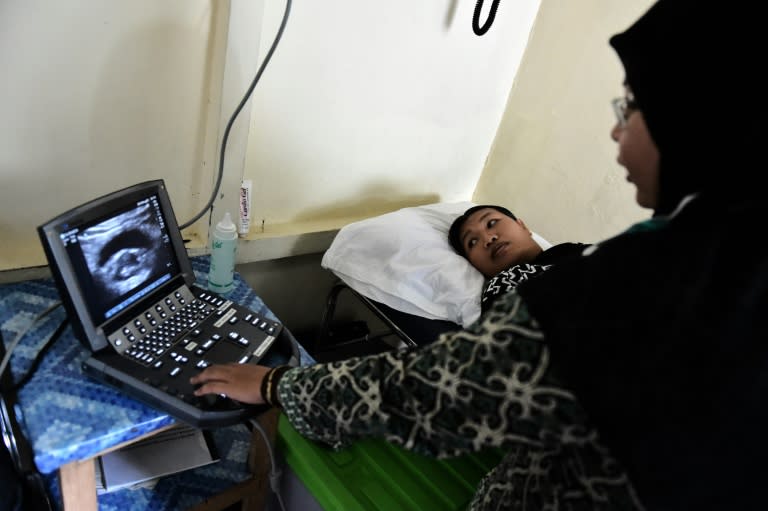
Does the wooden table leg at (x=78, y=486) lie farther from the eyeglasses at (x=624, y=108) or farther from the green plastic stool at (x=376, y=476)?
the eyeglasses at (x=624, y=108)

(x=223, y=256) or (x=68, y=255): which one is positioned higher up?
(x=68, y=255)

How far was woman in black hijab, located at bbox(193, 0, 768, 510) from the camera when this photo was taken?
403 millimetres

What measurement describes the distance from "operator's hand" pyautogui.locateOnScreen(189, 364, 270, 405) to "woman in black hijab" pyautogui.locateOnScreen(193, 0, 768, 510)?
0.26 m

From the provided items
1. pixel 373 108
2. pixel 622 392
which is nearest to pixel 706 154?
pixel 622 392

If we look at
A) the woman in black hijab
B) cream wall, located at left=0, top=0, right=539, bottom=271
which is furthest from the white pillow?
the woman in black hijab

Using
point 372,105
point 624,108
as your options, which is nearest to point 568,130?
point 372,105

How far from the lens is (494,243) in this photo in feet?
4.80

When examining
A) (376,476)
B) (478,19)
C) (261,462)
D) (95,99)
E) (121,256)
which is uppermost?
(478,19)

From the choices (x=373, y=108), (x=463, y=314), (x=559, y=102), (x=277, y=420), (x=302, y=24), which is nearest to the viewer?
(x=277, y=420)

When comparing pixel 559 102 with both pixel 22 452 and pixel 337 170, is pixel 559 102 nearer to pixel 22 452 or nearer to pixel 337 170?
pixel 337 170

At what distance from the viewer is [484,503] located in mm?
703

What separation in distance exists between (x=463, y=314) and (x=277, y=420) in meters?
0.61

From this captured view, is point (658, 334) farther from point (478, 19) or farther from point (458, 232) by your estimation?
point (478, 19)

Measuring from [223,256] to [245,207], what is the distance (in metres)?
0.27
